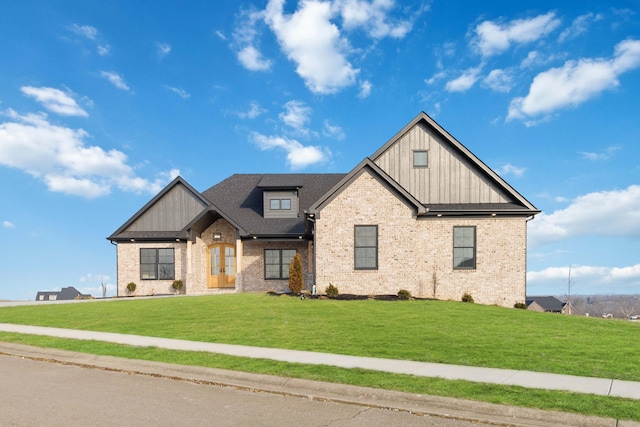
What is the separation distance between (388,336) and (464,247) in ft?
39.0

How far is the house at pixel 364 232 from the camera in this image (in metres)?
21.3

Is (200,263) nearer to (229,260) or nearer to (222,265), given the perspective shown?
(222,265)

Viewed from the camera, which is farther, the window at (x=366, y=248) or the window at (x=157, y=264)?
the window at (x=157, y=264)

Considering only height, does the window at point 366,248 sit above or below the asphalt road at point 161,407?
above

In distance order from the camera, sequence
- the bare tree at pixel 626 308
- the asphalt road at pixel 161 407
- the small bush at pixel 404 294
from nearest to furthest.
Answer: the asphalt road at pixel 161 407
the small bush at pixel 404 294
the bare tree at pixel 626 308

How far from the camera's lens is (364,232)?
21359 millimetres

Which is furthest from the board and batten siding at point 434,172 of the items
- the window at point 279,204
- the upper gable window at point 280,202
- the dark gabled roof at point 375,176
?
the window at point 279,204

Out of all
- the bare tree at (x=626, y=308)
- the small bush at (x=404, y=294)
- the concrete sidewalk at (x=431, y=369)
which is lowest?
the bare tree at (x=626, y=308)

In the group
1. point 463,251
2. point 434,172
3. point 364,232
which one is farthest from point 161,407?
point 434,172

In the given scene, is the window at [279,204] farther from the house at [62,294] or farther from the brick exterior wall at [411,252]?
the house at [62,294]

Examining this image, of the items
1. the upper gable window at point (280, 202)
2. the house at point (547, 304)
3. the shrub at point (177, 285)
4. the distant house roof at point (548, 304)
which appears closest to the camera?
the shrub at point (177, 285)

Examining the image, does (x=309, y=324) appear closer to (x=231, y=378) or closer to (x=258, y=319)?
(x=258, y=319)

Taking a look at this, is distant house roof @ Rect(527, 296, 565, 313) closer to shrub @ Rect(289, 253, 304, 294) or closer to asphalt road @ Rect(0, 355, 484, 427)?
shrub @ Rect(289, 253, 304, 294)

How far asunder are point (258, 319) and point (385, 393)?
871cm
